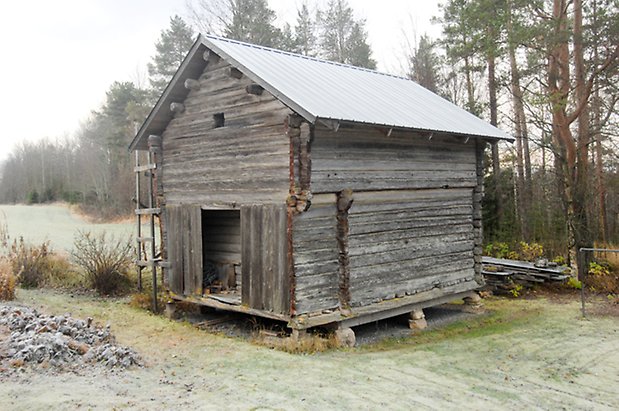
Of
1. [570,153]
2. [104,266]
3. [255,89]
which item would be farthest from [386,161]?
[570,153]

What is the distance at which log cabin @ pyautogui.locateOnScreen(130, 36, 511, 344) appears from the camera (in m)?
10.2

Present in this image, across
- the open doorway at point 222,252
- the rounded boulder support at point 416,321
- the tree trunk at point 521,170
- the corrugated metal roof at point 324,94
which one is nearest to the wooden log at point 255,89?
the corrugated metal roof at point 324,94

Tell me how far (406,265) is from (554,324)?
3.79m

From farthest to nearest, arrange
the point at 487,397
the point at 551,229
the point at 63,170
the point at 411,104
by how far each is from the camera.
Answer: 1. the point at 63,170
2. the point at 551,229
3. the point at 411,104
4. the point at 487,397

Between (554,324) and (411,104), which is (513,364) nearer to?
(554,324)

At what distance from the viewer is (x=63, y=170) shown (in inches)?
2490

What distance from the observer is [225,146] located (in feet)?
38.0

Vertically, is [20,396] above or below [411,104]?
below

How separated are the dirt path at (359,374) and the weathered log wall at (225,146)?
3064 mm

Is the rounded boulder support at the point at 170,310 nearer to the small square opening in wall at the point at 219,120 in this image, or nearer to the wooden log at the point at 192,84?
the small square opening in wall at the point at 219,120

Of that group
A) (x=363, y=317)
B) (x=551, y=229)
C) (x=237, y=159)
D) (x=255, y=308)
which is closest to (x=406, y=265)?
(x=363, y=317)

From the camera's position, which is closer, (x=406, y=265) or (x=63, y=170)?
(x=406, y=265)

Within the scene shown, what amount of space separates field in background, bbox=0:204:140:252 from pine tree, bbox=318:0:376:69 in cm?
1687

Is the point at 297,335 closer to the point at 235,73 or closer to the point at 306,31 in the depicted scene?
the point at 235,73
